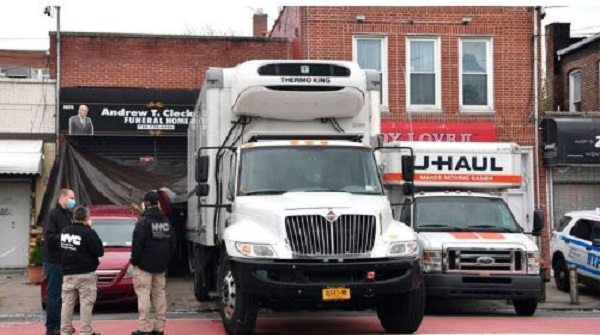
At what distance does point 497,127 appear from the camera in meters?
20.9

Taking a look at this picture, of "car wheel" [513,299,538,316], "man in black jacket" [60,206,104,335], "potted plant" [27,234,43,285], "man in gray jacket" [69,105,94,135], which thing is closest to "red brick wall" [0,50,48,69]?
"man in gray jacket" [69,105,94,135]

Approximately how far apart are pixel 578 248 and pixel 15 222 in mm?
14002

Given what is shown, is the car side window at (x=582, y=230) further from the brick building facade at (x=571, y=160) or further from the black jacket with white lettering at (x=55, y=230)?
the black jacket with white lettering at (x=55, y=230)

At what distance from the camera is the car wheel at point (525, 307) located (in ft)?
42.0

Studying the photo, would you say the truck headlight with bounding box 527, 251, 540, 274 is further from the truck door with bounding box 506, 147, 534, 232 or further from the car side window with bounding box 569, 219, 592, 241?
the truck door with bounding box 506, 147, 534, 232

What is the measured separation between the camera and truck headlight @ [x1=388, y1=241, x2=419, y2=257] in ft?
31.1

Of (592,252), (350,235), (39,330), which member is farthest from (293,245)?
(592,252)

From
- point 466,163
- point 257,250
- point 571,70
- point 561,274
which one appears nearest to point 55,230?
point 257,250

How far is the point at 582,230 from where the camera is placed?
52.7 feet

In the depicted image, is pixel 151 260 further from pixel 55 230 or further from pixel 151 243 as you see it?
pixel 55 230

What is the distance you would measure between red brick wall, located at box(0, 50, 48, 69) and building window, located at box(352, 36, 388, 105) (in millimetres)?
9918

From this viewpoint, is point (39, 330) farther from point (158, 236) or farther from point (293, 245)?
point (293, 245)

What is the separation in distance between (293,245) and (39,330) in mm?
4414

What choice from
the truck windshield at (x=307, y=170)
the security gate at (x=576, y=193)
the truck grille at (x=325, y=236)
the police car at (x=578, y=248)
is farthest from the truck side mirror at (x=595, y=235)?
the truck grille at (x=325, y=236)
